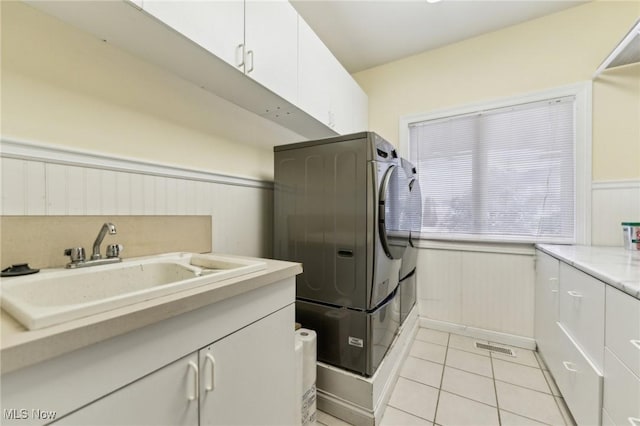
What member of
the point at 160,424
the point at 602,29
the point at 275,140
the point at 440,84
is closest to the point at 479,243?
the point at 440,84

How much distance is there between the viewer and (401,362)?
2.01 m

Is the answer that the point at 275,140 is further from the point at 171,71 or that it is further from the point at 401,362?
the point at 401,362

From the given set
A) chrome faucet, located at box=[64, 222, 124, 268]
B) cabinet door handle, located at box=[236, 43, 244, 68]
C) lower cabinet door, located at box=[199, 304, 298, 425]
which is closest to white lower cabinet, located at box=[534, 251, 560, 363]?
lower cabinet door, located at box=[199, 304, 298, 425]

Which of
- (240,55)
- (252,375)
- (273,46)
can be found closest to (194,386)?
(252,375)

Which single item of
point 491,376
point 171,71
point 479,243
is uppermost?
point 171,71

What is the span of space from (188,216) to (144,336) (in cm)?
95

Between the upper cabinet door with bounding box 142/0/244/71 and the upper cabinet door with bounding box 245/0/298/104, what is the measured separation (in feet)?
0.21

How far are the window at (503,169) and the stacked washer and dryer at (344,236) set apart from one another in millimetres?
1093

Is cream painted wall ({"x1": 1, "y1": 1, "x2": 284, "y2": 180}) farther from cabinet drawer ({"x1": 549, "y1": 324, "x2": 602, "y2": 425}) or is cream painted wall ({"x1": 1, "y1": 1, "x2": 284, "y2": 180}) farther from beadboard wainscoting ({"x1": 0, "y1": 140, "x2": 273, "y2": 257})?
cabinet drawer ({"x1": 549, "y1": 324, "x2": 602, "y2": 425})

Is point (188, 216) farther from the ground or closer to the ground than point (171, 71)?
closer to the ground

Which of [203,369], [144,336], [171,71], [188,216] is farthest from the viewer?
[188,216]

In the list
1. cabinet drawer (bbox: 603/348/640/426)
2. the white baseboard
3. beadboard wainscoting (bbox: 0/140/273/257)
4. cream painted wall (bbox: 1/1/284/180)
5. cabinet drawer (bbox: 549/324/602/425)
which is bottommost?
the white baseboard

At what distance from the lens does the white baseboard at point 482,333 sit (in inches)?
91.2

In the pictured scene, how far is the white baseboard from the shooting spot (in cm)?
232
